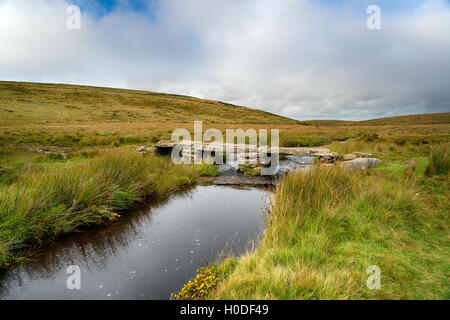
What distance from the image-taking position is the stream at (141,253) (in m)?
3.46

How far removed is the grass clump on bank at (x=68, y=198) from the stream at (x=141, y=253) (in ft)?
1.26

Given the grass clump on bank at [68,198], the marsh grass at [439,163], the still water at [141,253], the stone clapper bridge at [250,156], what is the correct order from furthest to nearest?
the stone clapper bridge at [250,156]
the marsh grass at [439,163]
the grass clump on bank at [68,198]
the still water at [141,253]

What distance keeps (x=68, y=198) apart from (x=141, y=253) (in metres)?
2.63

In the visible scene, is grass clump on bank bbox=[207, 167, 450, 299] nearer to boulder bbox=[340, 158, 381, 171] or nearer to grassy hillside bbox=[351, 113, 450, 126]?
boulder bbox=[340, 158, 381, 171]

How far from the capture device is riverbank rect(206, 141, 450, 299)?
263cm

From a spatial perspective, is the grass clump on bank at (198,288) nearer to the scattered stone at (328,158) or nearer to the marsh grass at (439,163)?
the marsh grass at (439,163)

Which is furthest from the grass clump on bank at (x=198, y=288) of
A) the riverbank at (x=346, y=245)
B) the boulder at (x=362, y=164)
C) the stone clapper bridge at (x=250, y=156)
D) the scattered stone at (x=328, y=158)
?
the scattered stone at (x=328, y=158)

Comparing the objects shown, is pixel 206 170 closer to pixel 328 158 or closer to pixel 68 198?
pixel 68 198

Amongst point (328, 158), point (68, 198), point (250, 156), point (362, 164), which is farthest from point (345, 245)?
point (250, 156)

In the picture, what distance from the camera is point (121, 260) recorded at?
4.26m

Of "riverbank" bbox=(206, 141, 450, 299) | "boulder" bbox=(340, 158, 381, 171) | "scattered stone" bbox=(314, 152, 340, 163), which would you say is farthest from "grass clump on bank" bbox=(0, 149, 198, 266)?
"scattered stone" bbox=(314, 152, 340, 163)
